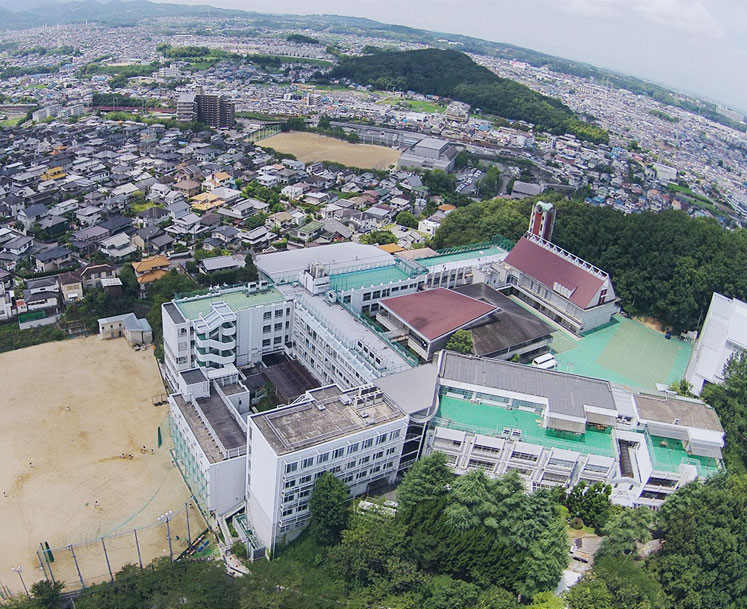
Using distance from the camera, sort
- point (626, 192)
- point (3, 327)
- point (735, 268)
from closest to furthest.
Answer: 1. point (3, 327)
2. point (735, 268)
3. point (626, 192)

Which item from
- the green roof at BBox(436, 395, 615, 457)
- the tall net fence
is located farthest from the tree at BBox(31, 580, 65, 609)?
the green roof at BBox(436, 395, 615, 457)

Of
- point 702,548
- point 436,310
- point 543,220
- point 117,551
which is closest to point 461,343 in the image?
point 436,310

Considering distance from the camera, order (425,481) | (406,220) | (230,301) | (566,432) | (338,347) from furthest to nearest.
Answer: (406,220) < (230,301) < (338,347) < (566,432) < (425,481)

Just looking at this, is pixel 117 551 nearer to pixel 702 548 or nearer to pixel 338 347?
pixel 338 347

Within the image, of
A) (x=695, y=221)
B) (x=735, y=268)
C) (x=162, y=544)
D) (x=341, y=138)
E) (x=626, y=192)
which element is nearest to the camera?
(x=162, y=544)

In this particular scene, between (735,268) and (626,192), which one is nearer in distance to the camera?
(735,268)

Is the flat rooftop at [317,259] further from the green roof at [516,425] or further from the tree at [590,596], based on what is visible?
the tree at [590,596]

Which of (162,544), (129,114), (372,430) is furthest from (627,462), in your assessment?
(129,114)

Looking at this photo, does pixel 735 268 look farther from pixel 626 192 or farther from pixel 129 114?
pixel 129 114

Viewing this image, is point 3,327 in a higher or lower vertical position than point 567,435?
lower
